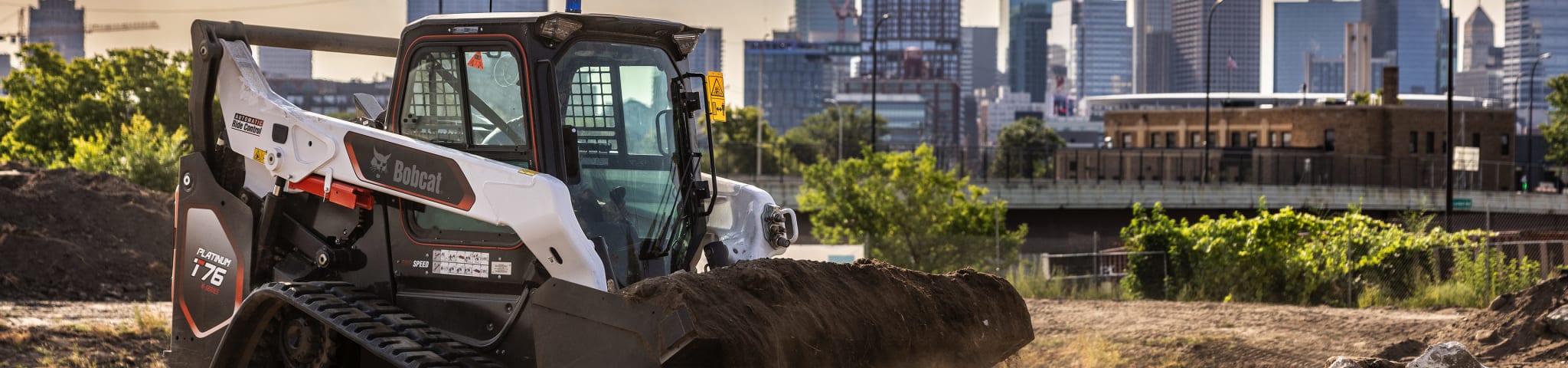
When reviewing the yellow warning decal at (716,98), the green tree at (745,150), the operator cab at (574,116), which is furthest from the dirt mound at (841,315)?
the green tree at (745,150)

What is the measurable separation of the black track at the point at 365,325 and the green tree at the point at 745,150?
14758 mm

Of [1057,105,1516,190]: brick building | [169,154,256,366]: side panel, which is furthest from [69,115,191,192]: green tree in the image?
[1057,105,1516,190]: brick building

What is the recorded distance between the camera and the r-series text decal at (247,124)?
8.67m

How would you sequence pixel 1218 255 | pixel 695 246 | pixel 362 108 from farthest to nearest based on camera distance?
1. pixel 1218 255
2. pixel 362 108
3. pixel 695 246

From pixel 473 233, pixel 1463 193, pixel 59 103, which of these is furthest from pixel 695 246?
pixel 1463 193

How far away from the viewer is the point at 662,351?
6648 millimetres

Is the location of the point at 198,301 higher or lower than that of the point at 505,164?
lower

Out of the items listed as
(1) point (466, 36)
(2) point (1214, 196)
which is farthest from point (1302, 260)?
(2) point (1214, 196)

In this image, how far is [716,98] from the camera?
28.9ft

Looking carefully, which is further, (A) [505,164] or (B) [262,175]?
(B) [262,175]

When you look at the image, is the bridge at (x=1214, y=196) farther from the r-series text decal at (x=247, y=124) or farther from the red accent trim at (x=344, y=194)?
the red accent trim at (x=344, y=194)

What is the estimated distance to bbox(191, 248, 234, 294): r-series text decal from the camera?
8820 mm

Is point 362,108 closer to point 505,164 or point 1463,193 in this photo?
point 505,164

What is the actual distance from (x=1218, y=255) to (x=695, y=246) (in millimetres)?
17536
